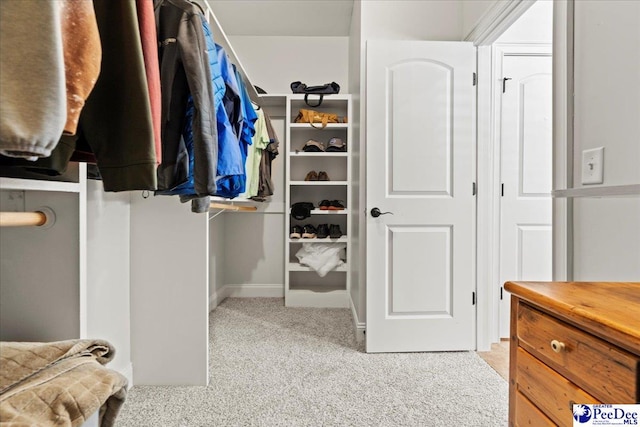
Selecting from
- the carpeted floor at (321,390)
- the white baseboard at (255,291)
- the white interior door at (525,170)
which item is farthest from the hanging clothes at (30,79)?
the white baseboard at (255,291)

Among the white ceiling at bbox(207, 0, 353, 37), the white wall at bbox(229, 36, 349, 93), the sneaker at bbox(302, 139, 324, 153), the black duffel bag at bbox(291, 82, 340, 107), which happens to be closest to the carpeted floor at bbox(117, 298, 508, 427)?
the sneaker at bbox(302, 139, 324, 153)

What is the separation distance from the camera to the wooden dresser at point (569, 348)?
55 centimetres

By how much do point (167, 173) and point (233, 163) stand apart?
0.90 feet

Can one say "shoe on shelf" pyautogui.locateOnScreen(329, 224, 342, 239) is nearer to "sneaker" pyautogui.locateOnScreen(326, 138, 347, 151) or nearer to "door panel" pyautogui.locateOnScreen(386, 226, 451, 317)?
"sneaker" pyautogui.locateOnScreen(326, 138, 347, 151)

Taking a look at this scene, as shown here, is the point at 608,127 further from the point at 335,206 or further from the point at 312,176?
the point at 312,176

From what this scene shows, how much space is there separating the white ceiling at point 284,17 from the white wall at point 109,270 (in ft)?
6.84

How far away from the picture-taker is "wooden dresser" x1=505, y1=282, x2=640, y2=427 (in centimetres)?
55

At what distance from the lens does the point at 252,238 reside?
3414mm

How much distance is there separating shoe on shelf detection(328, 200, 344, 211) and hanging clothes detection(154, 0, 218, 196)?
1.89 m

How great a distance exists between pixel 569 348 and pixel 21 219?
120 centimetres

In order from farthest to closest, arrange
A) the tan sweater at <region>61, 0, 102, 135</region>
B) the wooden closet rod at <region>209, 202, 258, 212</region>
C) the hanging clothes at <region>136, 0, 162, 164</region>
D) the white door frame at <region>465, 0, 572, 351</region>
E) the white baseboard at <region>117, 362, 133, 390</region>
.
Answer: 1. the wooden closet rod at <region>209, 202, 258, 212</region>
2. the white door frame at <region>465, 0, 572, 351</region>
3. the white baseboard at <region>117, 362, 133, 390</region>
4. the hanging clothes at <region>136, 0, 162, 164</region>
5. the tan sweater at <region>61, 0, 102, 135</region>

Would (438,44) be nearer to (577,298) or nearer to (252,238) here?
(577,298)

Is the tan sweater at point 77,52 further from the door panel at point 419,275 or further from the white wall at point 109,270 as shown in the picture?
the door panel at point 419,275

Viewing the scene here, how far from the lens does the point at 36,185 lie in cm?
79
